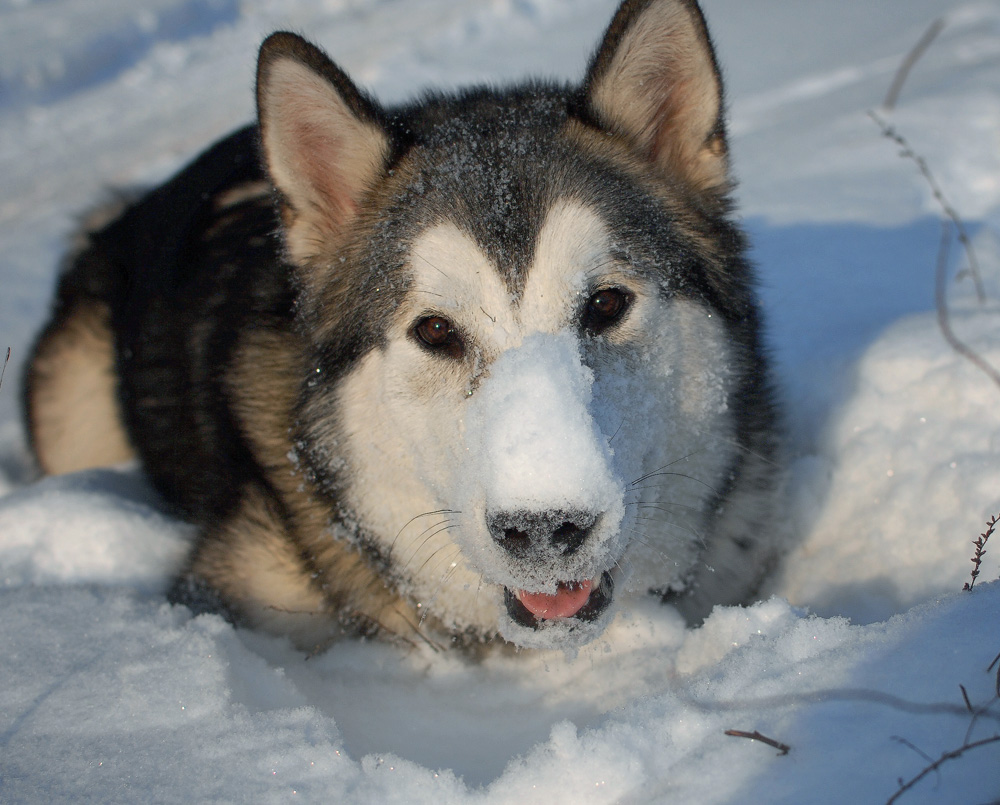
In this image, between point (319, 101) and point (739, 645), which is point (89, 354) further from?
point (739, 645)

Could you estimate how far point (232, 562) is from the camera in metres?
2.43

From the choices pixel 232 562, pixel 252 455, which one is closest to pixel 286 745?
pixel 232 562

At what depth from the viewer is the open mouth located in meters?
1.83

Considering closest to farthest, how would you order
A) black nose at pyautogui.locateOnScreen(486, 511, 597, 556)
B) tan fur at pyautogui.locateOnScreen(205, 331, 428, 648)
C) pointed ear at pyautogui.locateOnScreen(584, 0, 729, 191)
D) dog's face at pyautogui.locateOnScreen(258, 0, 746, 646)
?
black nose at pyautogui.locateOnScreen(486, 511, 597, 556), dog's face at pyautogui.locateOnScreen(258, 0, 746, 646), pointed ear at pyautogui.locateOnScreen(584, 0, 729, 191), tan fur at pyautogui.locateOnScreen(205, 331, 428, 648)

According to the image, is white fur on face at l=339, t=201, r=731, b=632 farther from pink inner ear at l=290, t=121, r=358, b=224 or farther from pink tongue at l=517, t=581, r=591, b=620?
pink inner ear at l=290, t=121, r=358, b=224

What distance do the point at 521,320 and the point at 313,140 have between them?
790 millimetres

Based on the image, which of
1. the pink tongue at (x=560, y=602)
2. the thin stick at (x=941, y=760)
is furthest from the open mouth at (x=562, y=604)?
the thin stick at (x=941, y=760)

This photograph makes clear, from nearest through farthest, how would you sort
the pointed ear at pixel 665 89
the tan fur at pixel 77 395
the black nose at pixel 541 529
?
the black nose at pixel 541 529, the pointed ear at pixel 665 89, the tan fur at pixel 77 395

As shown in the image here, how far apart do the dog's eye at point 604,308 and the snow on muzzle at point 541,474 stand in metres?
0.15

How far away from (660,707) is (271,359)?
1527mm

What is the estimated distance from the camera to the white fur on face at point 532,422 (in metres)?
1.61

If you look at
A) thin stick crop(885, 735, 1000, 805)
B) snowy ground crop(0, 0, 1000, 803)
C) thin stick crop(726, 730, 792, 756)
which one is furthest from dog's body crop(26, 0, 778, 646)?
thin stick crop(885, 735, 1000, 805)

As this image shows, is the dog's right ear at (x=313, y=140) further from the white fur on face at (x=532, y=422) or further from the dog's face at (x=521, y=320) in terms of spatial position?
the white fur on face at (x=532, y=422)

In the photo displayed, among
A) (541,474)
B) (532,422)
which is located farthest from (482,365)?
(541,474)
